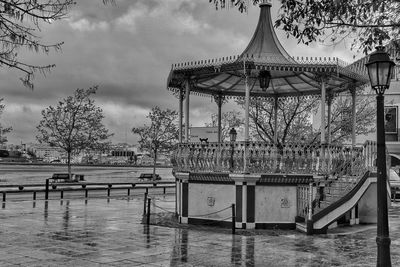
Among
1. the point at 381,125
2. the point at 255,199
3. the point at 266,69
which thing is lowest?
the point at 255,199

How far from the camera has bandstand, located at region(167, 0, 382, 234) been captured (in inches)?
611

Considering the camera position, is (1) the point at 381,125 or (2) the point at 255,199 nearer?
(1) the point at 381,125

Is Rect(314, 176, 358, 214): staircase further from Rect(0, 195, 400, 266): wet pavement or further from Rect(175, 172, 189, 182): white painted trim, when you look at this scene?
Rect(175, 172, 189, 182): white painted trim

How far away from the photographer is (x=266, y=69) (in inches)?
624

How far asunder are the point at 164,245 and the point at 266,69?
20.9 ft

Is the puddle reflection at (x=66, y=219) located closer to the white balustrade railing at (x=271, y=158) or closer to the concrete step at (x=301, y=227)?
the white balustrade railing at (x=271, y=158)

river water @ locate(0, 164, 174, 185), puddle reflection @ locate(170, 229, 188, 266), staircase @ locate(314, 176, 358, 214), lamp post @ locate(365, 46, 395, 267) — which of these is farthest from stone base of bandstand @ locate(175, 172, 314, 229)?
river water @ locate(0, 164, 174, 185)

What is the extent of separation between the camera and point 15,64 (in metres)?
6.97

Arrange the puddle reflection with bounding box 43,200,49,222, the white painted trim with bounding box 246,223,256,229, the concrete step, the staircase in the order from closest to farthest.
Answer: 1. the concrete step
2. the white painted trim with bounding box 246,223,256,229
3. the staircase
4. the puddle reflection with bounding box 43,200,49,222

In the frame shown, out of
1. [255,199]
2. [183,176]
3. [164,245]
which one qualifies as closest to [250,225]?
[255,199]

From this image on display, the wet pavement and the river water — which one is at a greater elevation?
the river water

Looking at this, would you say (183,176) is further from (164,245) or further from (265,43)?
(265,43)

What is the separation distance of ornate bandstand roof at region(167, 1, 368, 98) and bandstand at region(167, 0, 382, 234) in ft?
0.11

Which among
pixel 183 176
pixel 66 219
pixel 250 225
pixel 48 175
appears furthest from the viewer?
pixel 48 175
